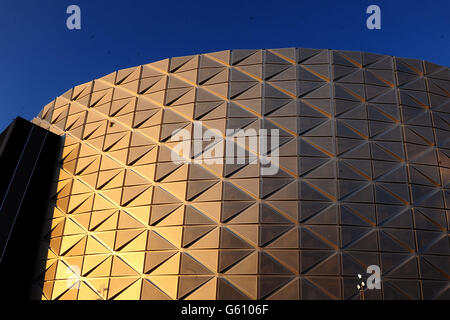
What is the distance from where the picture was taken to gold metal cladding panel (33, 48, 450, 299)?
17.6 m

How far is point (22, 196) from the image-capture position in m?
20.5

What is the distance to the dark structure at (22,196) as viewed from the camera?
63.4 ft

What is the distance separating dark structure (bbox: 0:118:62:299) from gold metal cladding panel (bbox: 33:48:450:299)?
72cm

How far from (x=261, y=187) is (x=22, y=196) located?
11.4 meters

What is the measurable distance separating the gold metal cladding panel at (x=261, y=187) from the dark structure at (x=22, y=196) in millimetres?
721
